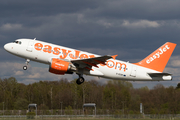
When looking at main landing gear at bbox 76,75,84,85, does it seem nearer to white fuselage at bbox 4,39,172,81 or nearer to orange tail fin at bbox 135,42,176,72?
white fuselage at bbox 4,39,172,81

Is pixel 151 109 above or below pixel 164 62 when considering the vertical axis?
below

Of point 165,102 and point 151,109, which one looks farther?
point 165,102

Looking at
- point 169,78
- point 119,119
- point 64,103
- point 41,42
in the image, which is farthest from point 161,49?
point 64,103

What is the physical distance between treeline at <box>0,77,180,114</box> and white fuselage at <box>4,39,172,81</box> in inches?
2124

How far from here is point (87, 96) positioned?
365ft

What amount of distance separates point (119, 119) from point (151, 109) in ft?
67.6

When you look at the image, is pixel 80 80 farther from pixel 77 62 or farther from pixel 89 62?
pixel 89 62

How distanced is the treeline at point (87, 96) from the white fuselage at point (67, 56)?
2124 inches

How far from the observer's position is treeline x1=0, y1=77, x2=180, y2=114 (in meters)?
99.3

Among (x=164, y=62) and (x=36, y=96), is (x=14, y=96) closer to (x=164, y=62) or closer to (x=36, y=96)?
(x=36, y=96)

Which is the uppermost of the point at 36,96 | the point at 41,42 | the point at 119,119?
the point at 41,42

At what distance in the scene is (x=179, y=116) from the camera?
85.2 m

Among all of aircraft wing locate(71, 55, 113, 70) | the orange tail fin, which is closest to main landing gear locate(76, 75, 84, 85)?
Result: aircraft wing locate(71, 55, 113, 70)

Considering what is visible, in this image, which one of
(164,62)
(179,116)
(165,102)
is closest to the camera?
(164,62)
